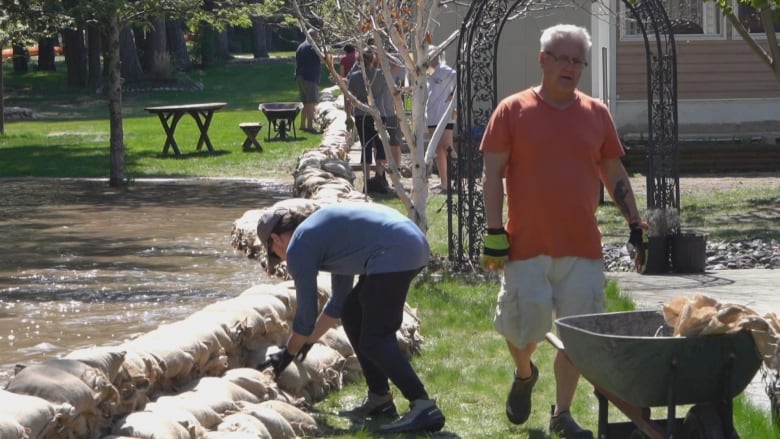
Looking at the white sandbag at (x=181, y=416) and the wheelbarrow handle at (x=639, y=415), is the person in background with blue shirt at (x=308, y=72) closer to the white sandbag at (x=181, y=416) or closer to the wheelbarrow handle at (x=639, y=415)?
the white sandbag at (x=181, y=416)

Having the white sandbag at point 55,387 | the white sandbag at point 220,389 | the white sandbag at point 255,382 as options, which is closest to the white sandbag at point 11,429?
the white sandbag at point 55,387

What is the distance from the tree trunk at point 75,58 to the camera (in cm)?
4562

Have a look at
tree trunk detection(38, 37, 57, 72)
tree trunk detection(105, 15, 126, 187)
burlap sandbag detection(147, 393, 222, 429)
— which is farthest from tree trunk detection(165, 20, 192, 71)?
burlap sandbag detection(147, 393, 222, 429)

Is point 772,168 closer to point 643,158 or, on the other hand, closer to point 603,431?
point 643,158

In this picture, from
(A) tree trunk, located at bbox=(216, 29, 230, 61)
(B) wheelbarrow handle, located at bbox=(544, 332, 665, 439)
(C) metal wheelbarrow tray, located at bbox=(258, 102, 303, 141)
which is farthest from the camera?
(A) tree trunk, located at bbox=(216, 29, 230, 61)

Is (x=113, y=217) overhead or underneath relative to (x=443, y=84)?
underneath

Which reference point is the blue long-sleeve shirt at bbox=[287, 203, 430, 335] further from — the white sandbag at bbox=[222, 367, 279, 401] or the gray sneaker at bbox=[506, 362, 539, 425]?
the gray sneaker at bbox=[506, 362, 539, 425]

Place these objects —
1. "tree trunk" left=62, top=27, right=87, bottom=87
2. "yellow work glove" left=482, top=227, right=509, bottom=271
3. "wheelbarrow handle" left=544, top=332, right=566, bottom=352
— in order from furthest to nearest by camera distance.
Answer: "tree trunk" left=62, top=27, right=87, bottom=87 → "yellow work glove" left=482, top=227, right=509, bottom=271 → "wheelbarrow handle" left=544, top=332, right=566, bottom=352

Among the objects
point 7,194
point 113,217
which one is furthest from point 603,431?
point 7,194

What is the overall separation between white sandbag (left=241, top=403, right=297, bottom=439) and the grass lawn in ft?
0.94

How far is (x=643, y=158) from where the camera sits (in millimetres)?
20953

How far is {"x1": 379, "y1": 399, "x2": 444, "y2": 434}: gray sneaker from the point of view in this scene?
6.76m

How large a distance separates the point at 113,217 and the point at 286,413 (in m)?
9.55

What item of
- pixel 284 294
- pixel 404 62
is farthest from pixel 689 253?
pixel 284 294
